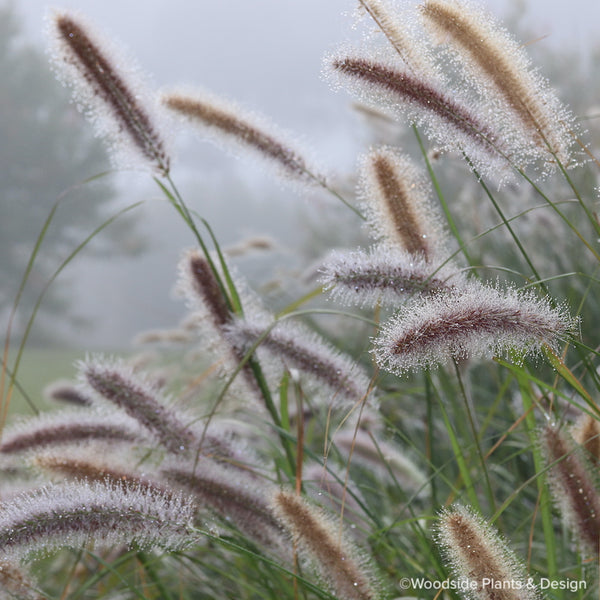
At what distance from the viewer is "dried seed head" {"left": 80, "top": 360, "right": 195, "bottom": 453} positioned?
0.90 m

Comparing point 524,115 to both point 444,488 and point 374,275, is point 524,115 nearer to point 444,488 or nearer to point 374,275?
point 374,275

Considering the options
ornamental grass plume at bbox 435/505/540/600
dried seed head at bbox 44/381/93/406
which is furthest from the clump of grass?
dried seed head at bbox 44/381/93/406

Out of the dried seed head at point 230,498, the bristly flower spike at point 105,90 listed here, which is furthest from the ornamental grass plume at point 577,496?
the bristly flower spike at point 105,90

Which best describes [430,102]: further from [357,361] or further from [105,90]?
[105,90]

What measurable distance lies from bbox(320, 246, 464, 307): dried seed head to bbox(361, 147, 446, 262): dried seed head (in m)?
0.14

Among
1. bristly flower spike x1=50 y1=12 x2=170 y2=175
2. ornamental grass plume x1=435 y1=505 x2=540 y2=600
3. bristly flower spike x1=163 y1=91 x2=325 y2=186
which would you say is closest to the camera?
ornamental grass plume x1=435 y1=505 x2=540 y2=600

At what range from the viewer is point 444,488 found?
5.66ft

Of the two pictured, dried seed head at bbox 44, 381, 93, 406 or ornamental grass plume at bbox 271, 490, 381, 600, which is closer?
ornamental grass plume at bbox 271, 490, 381, 600

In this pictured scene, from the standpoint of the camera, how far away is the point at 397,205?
90 cm

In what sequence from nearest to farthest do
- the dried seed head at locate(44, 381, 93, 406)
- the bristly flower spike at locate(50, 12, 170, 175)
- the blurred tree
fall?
the bristly flower spike at locate(50, 12, 170, 175)
the dried seed head at locate(44, 381, 93, 406)
the blurred tree

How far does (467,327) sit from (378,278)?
157mm

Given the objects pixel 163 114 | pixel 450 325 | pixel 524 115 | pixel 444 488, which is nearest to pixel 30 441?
pixel 163 114

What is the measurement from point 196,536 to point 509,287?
0.40m

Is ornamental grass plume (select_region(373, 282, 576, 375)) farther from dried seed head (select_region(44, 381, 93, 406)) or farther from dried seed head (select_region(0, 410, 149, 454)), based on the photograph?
dried seed head (select_region(44, 381, 93, 406))
